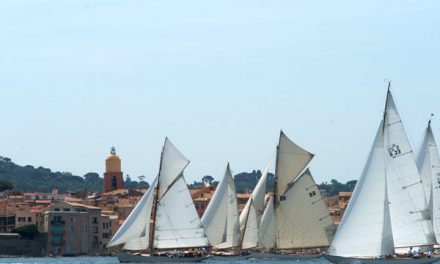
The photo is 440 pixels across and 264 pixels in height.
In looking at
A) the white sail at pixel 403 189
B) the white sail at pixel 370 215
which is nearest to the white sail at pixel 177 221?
the white sail at pixel 370 215

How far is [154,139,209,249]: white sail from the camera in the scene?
95.1m

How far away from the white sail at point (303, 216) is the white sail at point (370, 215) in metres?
26.2

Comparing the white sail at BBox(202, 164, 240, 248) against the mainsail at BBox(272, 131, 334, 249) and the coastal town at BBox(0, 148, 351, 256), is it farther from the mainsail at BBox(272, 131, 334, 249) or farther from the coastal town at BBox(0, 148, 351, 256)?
the coastal town at BBox(0, 148, 351, 256)

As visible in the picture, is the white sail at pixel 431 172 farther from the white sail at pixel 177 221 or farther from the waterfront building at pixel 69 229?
the waterfront building at pixel 69 229

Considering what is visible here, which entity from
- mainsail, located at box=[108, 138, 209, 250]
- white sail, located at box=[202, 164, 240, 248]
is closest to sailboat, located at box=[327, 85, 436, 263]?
mainsail, located at box=[108, 138, 209, 250]

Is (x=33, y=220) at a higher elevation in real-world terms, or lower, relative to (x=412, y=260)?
higher

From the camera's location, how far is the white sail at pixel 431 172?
3241 inches

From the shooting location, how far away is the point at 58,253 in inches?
6250

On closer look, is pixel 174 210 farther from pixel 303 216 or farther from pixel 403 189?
pixel 403 189

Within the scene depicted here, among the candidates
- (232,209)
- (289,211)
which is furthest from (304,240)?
(232,209)

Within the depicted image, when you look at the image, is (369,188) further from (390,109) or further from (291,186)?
(291,186)

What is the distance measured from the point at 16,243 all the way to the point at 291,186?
66.9 meters

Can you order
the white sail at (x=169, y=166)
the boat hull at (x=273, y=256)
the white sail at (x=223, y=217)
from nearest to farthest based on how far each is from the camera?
the white sail at (x=169, y=166)
the boat hull at (x=273, y=256)
the white sail at (x=223, y=217)

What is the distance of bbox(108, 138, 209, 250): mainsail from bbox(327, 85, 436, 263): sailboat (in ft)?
81.5
